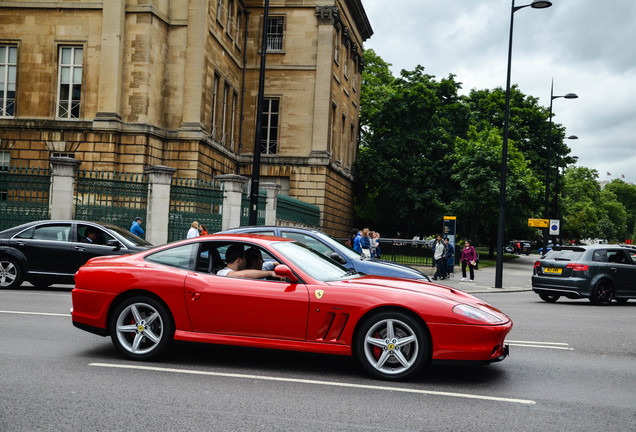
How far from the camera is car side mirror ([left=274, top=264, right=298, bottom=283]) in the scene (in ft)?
21.5

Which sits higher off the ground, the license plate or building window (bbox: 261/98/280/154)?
building window (bbox: 261/98/280/154)

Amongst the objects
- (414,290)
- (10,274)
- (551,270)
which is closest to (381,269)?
(414,290)

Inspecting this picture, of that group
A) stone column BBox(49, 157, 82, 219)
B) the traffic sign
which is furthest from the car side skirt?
the traffic sign

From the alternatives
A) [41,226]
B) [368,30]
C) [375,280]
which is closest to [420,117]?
[368,30]

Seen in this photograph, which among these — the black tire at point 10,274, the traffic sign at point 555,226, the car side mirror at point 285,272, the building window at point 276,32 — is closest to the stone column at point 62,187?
the black tire at point 10,274

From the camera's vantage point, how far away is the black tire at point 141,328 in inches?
275

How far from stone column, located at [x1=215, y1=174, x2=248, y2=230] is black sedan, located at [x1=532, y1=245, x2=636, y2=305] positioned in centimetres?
1055

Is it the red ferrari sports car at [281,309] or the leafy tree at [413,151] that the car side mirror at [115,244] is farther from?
the leafy tree at [413,151]

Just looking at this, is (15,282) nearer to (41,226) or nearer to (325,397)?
(41,226)

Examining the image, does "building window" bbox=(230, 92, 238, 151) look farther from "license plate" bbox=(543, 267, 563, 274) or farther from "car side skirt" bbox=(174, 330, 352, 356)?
"car side skirt" bbox=(174, 330, 352, 356)

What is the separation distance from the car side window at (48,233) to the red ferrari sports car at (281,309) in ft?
25.4

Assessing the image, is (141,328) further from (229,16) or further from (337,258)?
(229,16)

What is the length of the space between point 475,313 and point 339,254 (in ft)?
Answer: 18.5

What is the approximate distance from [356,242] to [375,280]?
A: 14.5m
